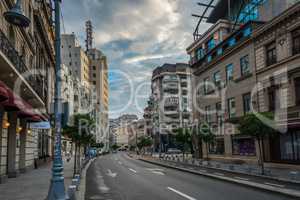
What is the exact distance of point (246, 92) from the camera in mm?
32031

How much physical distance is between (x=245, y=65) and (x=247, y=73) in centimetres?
101

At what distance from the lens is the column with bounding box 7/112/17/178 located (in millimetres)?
19792

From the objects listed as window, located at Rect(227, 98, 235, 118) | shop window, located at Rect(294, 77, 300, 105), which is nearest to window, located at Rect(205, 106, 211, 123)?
window, located at Rect(227, 98, 235, 118)

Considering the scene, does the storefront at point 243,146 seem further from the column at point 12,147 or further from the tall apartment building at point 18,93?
the column at point 12,147

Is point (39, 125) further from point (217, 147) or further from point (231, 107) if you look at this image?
point (217, 147)

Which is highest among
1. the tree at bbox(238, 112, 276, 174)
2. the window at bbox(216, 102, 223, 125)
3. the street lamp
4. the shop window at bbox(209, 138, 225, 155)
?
the street lamp

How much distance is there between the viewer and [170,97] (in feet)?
363

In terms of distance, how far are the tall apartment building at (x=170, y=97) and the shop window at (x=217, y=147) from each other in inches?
2506

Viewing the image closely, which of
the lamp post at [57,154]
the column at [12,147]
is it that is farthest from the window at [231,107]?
the lamp post at [57,154]

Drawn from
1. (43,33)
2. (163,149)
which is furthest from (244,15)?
(163,149)

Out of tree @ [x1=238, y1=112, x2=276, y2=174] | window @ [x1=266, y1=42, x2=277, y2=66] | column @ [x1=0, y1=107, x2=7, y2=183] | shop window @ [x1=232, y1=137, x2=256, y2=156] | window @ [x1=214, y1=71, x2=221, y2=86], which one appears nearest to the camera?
column @ [x1=0, y1=107, x2=7, y2=183]

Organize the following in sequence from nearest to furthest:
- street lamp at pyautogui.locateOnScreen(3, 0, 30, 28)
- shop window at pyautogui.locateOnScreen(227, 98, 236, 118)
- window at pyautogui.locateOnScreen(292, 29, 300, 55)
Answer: street lamp at pyautogui.locateOnScreen(3, 0, 30, 28) < window at pyautogui.locateOnScreen(292, 29, 300, 55) < shop window at pyautogui.locateOnScreen(227, 98, 236, 118)

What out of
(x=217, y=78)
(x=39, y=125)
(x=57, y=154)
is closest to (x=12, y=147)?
(x=39, y=125)

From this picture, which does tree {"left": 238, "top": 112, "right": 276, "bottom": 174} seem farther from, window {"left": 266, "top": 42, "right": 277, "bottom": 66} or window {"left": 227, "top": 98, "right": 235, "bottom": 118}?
window {"left": 227, "top": 98, "right": 235, "bottom": 118}
